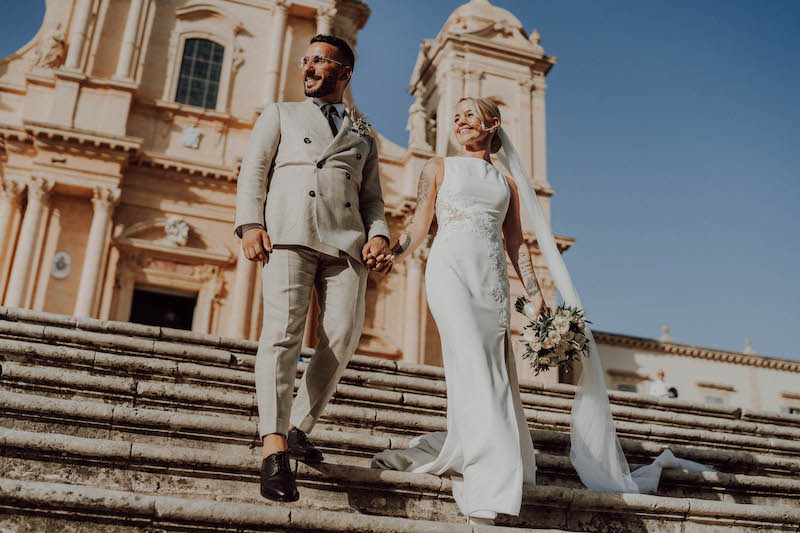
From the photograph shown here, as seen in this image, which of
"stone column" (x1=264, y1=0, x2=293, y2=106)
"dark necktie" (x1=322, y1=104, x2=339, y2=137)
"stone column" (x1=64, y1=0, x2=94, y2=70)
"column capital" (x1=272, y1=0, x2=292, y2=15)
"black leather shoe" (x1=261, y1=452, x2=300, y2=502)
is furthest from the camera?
"column capital" (x1=272, y1=0, x2=292, y2=15)

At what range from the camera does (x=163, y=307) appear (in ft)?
60.6

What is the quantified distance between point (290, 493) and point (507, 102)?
2058cm

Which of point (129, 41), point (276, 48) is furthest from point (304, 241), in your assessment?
point (276, 48)

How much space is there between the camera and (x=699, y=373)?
27.6 m

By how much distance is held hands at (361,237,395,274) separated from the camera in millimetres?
3943

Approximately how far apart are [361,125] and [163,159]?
14.7 metres

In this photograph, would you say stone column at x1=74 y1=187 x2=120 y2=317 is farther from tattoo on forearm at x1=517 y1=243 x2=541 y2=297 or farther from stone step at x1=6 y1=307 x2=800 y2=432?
tattoo on forearm at x1=517 y1=243 x2=541 y2=297

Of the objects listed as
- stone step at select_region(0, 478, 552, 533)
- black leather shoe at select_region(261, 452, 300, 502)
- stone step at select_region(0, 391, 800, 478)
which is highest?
stone step at select_region(0, 391, 800, 478)

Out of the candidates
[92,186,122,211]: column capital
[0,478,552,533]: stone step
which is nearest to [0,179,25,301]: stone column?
[92,186,122,211]: column capital

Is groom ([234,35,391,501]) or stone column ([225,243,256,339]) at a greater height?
stone column ([225,243,256,339])

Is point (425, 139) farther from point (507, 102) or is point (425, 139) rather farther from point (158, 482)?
point (158, 482)

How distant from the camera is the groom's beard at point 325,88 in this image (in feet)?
13.7

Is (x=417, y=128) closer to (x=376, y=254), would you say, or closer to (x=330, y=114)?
(x=330, y=114)

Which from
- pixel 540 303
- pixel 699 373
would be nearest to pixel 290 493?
pixel 540 303
